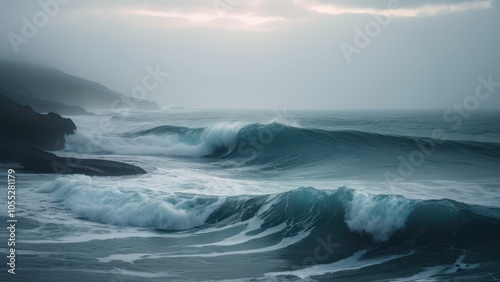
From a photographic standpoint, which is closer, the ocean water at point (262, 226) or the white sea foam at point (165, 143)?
the ocean water at point (262, 226)

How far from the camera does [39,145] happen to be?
980 inches

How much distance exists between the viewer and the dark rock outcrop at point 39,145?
62.4 ft

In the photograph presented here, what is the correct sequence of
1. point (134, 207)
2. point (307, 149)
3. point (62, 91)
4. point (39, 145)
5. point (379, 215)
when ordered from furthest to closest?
point (62, 91), point (307, 149), point (39, 145), point (134, 207), point (379, 215)

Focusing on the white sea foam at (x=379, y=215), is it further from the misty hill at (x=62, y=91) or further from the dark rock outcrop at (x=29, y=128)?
the misty hill at (x=62, y=91)

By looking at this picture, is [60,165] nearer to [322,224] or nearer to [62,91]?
[322,224]

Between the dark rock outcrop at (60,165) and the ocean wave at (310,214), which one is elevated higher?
the dark rock outcrop at (60,165)

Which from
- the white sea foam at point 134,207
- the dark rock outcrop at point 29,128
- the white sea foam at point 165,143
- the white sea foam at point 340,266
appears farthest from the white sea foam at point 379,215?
the white sea foam at point 165,143

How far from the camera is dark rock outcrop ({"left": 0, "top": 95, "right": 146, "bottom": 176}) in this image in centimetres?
1903

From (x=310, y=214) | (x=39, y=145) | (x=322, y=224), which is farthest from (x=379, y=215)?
(x=39, y=145)

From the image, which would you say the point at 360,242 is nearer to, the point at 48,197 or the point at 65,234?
the point at 65,234

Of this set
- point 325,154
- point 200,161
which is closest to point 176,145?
point 200,161

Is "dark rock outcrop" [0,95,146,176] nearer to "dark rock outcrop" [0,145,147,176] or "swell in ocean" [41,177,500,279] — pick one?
"dark rock outcrop" [0,145,147,176]

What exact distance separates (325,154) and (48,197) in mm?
13900

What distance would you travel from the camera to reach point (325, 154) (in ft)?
84.0
